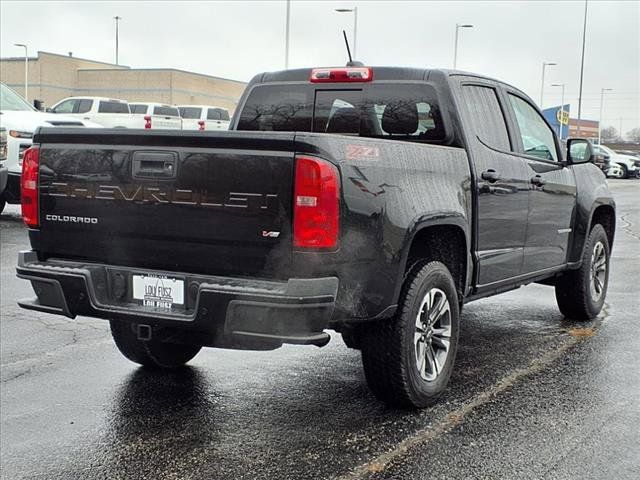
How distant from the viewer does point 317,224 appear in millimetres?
3881

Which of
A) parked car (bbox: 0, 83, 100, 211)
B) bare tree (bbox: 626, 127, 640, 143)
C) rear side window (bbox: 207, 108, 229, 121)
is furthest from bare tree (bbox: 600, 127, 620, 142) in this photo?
parked car (bbox: 0, 83, 100, 211)

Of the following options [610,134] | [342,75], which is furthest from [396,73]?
[610,134]

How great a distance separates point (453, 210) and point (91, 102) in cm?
2845

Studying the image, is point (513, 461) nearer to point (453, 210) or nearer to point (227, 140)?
point (453, 210)

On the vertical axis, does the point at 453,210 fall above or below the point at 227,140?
below

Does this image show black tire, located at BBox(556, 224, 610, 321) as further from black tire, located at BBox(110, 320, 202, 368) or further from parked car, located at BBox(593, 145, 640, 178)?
parked car, located at BBox(593, 145, 640, 178)

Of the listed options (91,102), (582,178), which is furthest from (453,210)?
(91,102)

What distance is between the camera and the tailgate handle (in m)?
4.12

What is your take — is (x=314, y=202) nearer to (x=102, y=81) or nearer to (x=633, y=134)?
(x=102, y=81)

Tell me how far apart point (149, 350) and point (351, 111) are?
2037 mm

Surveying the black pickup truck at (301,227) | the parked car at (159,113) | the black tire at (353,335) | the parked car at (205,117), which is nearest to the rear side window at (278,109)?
the black pickup truck at (301,227)

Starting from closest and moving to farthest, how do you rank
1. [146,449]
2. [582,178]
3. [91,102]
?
[146,449]
[582,178]
[91,102]

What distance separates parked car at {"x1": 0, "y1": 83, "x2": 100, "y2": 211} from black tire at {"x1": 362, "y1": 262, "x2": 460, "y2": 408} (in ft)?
29.6

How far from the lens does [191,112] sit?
36781mm
